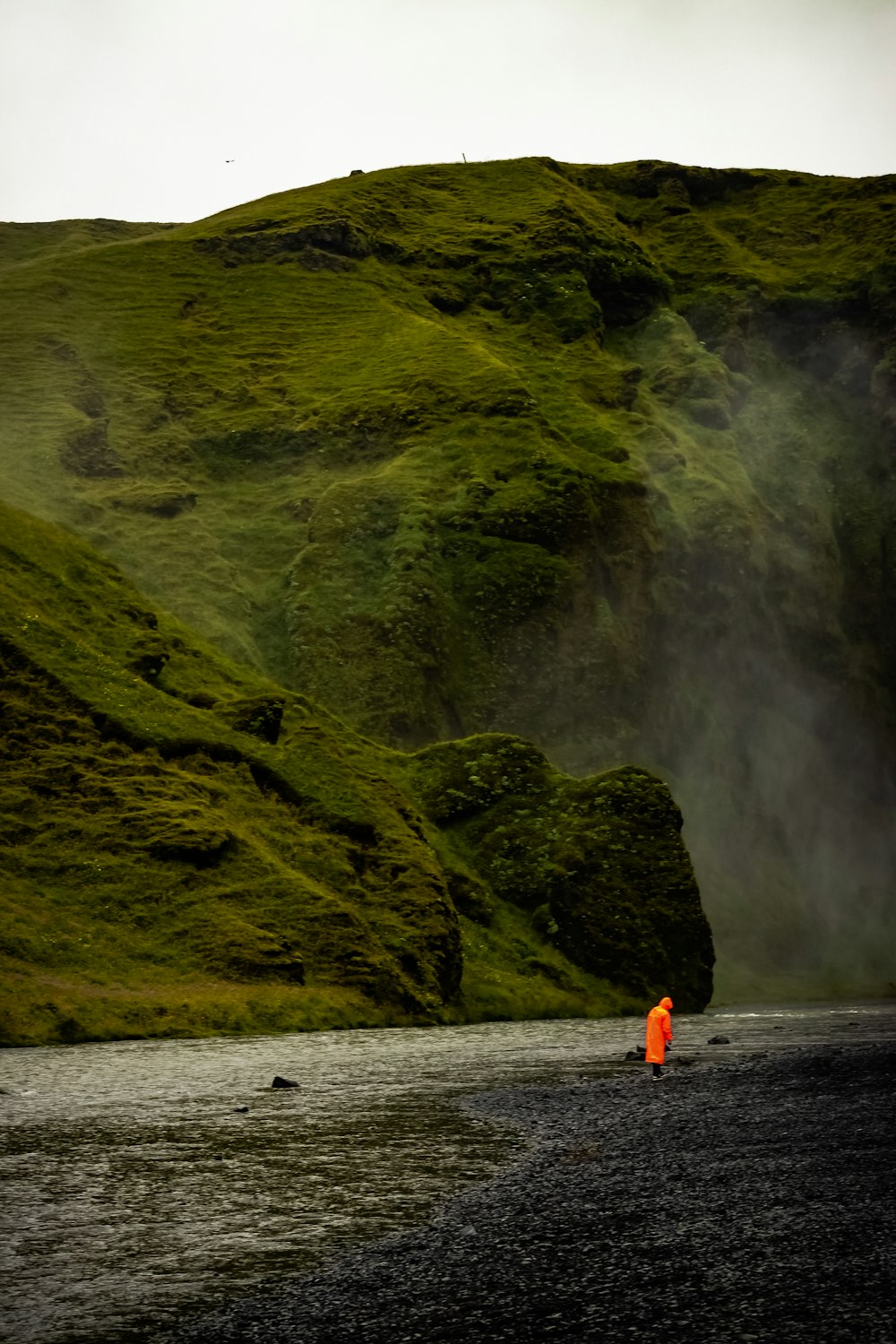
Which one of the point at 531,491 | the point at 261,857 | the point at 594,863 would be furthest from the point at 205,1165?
the point at 531,491

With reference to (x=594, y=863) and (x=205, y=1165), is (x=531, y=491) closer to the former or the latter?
(x=594, y=863)

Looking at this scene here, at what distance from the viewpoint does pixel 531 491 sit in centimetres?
13725

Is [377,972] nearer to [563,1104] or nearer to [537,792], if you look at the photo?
[537,792]

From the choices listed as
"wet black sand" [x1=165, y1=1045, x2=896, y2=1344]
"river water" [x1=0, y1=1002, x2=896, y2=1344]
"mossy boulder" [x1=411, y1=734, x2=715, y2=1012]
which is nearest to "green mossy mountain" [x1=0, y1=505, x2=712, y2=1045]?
"mossy boulder" [x1=411, y1=734, x2=715, y2=1012]

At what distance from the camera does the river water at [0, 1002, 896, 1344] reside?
50.3 ft

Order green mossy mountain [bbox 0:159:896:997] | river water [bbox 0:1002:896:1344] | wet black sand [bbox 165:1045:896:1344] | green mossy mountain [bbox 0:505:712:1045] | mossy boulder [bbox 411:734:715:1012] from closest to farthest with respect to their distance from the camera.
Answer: wet black sand [bbox 165:1045:896:1344] < river water [bbox 0:1002:896:1344] < green mossy mountain [bbox 0:505:712:1045] < mossy boulder [bbox 411:734:715:1012] < green mossy mountain [bbox 0:159:896:997]

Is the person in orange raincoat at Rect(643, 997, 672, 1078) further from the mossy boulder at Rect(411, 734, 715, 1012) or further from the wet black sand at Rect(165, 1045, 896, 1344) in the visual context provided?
the mossy boulder at Rect(411, 734, 715, 1012)

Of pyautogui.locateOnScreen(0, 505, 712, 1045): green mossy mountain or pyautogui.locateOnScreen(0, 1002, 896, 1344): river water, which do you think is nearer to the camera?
pyautogui.locateOnScreen(0, 1002, 896, 1344): river water

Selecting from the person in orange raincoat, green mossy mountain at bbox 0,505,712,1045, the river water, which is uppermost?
green mossy mountain at bbox 0,505,712,1045

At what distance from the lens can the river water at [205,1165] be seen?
50.3 ft

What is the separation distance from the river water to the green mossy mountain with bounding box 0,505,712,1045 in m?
16.5

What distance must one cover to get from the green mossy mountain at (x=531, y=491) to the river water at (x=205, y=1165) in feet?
189

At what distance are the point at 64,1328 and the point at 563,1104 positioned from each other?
707 inches

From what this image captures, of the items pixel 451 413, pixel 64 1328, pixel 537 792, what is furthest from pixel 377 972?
pixel 451 413
